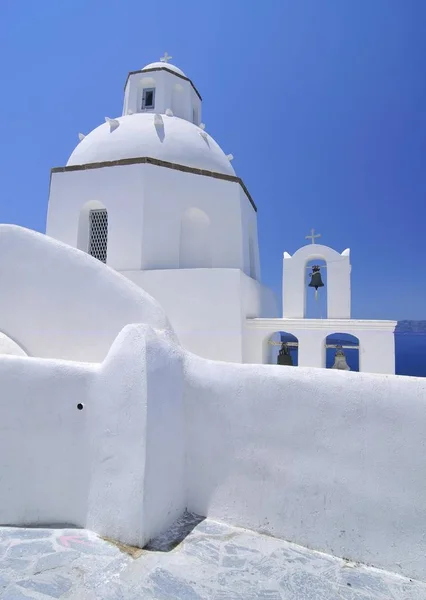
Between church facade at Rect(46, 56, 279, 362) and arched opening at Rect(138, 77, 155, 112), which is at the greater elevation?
arched opening at Rect(138, 77, 155, 112)

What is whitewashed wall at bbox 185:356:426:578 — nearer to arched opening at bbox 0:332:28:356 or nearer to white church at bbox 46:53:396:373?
arched opening at bbox 0:332:28:356

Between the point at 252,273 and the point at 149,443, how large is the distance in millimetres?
7717

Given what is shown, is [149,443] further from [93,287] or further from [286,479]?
[93,287]

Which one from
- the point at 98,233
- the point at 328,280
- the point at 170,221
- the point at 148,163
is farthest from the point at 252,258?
the point at 98,233

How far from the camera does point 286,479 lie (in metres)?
3.74

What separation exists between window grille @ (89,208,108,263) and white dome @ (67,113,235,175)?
1.51m

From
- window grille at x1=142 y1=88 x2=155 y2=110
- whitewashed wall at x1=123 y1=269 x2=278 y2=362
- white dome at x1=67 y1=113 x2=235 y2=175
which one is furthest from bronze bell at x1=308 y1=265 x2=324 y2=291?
window grille at x1=142 y1=88 x2=155 y2=110

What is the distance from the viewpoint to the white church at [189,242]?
7859 millimetres

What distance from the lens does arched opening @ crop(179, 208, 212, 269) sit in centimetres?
938

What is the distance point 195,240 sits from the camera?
9484 millimetres

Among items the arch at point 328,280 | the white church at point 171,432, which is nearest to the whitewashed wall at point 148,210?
the arch at point 328,280

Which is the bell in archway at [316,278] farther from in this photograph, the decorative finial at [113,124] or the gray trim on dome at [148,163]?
the decorative finial at [113,124]

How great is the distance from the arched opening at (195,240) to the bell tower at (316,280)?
2.04 metres

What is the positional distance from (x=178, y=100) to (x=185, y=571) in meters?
13.5
